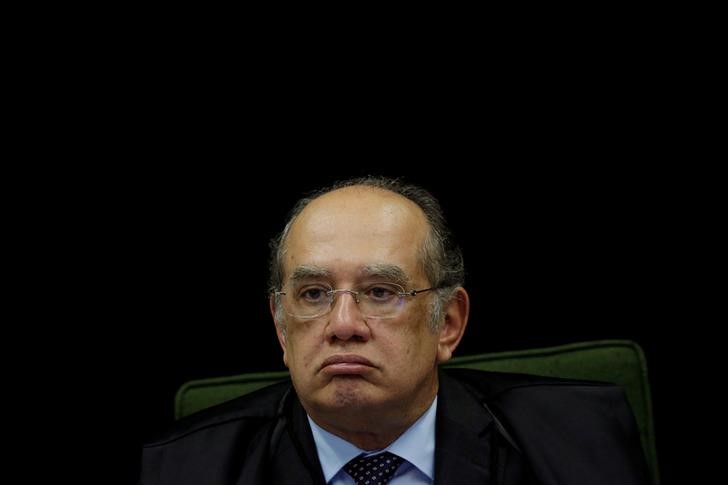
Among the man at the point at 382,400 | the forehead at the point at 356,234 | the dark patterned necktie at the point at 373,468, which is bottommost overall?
the dark patterned necktie at the point at 373,468

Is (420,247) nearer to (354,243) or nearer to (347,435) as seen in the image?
(354,243)

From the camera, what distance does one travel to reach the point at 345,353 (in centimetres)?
192

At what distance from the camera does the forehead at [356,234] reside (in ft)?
6.52

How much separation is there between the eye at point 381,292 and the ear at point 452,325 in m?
0.21

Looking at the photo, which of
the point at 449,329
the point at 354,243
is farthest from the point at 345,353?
the point at 449,329

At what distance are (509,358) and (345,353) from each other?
2.35ft

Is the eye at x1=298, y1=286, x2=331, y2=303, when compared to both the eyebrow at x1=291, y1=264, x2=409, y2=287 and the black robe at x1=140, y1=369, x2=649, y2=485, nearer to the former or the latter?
the eyebrow at x1=291, y1=264, x2=409, y2=287

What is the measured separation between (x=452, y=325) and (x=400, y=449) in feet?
1.11

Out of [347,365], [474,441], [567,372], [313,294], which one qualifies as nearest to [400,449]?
[474,441]

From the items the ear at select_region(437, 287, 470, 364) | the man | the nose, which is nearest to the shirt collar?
the man

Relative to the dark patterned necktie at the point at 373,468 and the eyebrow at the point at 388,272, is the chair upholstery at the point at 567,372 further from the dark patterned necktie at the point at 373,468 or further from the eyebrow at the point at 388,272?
the eyebrow at the point at 388,272

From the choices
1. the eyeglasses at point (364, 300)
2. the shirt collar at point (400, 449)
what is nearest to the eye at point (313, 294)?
the eyeglasses at point (364, 300)

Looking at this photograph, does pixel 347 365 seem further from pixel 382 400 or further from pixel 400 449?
pixel 400 449

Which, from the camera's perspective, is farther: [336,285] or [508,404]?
[508,404]
